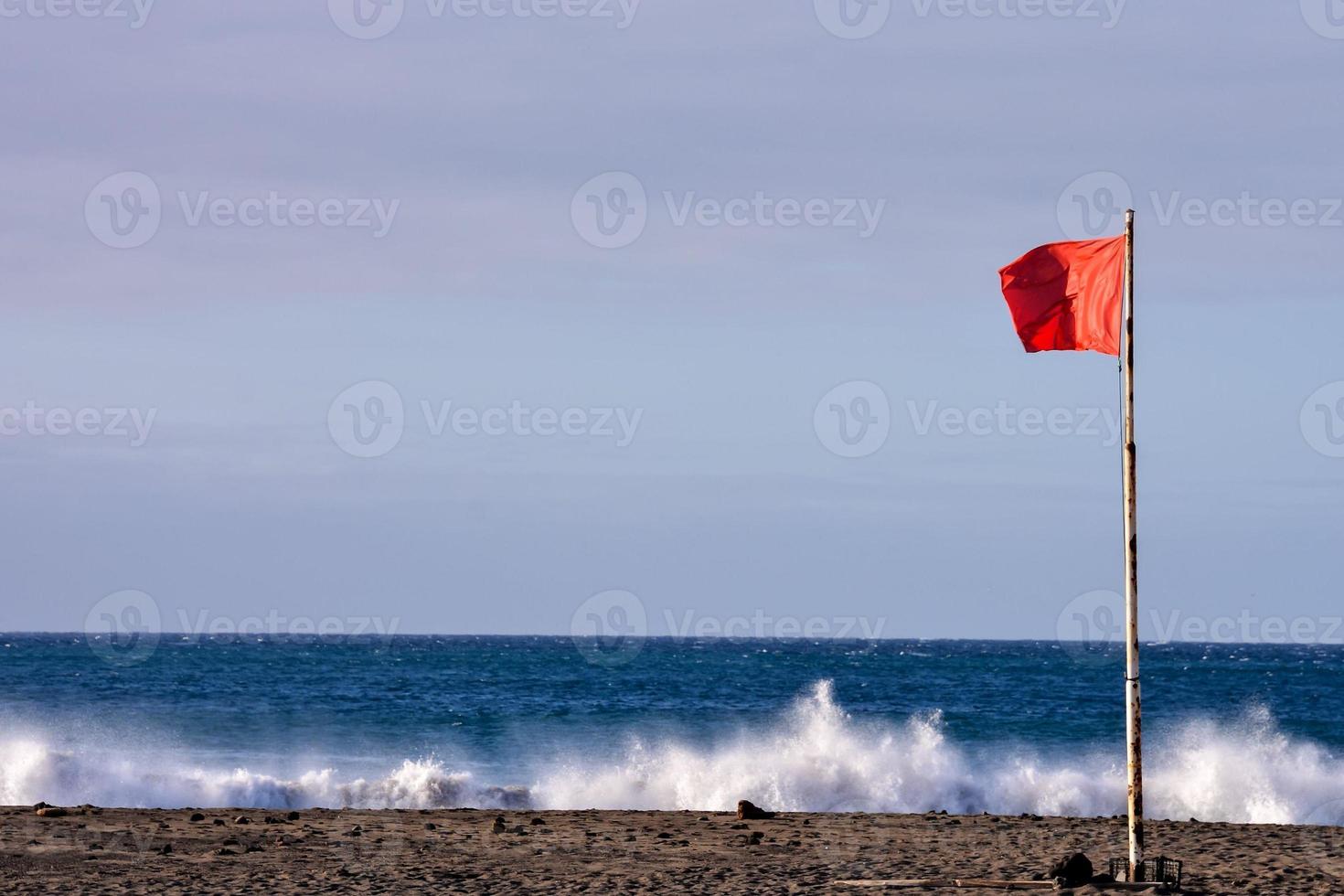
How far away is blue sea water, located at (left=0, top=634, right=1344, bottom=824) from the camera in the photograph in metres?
30.3

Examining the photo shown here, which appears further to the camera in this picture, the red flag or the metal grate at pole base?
the metal grate at pole base

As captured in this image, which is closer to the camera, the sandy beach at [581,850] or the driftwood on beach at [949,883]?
the driftwood on beach at [949,883]

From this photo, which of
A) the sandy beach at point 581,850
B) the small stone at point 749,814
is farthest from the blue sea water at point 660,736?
the sandy beach at point 581,850

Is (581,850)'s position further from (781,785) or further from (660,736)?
(660,736)

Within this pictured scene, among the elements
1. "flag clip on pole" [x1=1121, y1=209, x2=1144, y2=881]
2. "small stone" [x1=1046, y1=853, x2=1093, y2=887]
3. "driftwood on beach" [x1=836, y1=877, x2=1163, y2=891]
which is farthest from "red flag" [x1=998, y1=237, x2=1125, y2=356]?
"driftwood on beach" [x1=836, y1=877, x2=1163, y2=891]

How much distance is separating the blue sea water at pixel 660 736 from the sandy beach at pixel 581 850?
7.19m

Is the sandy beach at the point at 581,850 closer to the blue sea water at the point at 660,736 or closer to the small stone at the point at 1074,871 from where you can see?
the small stone at the point at 1074,871

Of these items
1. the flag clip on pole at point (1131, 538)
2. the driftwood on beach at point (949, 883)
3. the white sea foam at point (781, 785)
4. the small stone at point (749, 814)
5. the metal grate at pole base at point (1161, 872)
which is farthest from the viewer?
the white sea foam at point (781, 785)

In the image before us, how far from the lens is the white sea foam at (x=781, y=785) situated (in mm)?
29359

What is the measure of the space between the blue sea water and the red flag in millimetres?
15794

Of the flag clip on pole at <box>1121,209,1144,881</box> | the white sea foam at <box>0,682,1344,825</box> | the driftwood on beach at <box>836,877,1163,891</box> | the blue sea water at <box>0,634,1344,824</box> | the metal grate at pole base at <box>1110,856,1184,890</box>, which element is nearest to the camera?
the flag clip on pole at <box>1121,209,1144,881</box>

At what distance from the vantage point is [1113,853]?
19.4 m

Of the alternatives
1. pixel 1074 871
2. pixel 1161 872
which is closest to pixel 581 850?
pixel 1074 871

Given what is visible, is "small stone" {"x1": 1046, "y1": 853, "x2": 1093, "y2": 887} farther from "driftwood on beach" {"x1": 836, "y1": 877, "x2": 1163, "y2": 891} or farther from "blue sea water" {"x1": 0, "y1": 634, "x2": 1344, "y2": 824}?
"blue sea water" {"x1": 0, "y1": 634, "x2": 1344, "y2": 824}
